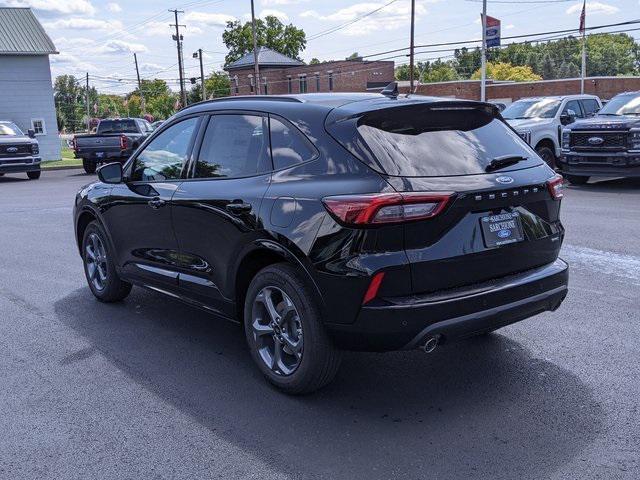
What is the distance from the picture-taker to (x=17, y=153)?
72.3ft

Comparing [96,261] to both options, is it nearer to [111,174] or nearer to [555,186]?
[111,174]

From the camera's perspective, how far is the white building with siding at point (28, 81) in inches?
1337

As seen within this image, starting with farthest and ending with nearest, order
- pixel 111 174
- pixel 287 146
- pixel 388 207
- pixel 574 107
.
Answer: pixel 574 107 → pixel 111 174 → pixel 287 146 → pixel 388 207

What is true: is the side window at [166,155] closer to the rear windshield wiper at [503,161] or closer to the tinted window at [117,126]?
the rear windshield wiper at [503,161]

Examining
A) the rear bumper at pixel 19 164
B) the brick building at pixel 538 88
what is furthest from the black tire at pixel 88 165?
the brick building at pixel 538 88

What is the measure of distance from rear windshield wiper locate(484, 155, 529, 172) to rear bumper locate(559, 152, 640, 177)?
10731 millimetres

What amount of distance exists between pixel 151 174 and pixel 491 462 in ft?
11.3

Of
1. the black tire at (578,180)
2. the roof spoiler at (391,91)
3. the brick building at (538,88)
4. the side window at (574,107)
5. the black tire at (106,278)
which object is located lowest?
the black tire at (578,180)

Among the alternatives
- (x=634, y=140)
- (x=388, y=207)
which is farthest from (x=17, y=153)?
(x=388, y=207)

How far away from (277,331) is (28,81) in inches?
1385

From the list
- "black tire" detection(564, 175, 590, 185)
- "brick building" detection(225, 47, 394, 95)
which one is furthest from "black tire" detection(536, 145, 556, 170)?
"brick building" detection(225, 47, 394, 95)

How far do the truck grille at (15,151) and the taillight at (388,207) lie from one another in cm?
2116

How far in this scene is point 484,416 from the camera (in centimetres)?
372

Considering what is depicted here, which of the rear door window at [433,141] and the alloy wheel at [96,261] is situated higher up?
the rear door window at [433,141]
